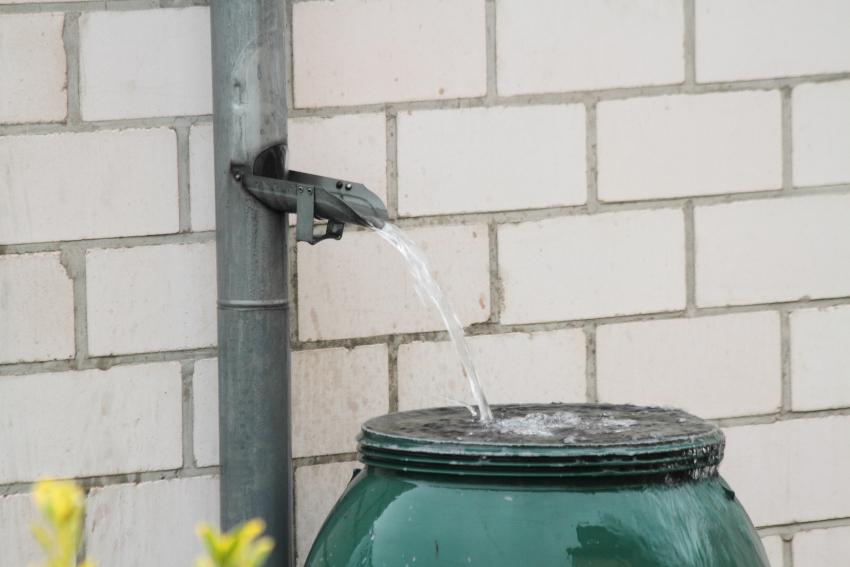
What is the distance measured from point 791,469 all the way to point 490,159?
34.7 inches

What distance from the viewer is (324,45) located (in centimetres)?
219

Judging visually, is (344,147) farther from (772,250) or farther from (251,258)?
(772,250)

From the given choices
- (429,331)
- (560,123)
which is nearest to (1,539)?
(429,331)

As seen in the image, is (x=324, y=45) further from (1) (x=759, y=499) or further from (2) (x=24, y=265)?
(1) (x=759, y=499)

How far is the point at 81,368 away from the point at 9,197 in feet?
1.05

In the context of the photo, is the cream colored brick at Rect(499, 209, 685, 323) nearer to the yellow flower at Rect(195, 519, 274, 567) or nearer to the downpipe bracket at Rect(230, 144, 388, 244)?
the downpipe bracket at Rect(230, 144, 388, 244)

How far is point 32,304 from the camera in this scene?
6.89ft

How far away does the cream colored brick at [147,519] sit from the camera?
2154 millimetres

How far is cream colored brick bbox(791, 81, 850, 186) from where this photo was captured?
2393mm

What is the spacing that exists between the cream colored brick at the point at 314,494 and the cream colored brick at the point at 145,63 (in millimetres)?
661

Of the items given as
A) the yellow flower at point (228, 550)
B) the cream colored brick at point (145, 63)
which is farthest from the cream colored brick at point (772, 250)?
the yellow flower at point (228, 550)

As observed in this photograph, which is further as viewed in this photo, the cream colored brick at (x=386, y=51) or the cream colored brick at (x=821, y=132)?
the cream colored brick at (x=821, y=132)

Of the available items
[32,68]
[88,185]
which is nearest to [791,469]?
[88,185]

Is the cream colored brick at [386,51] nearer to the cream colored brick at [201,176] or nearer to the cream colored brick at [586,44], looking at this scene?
the cream colored brick at [586,44]
